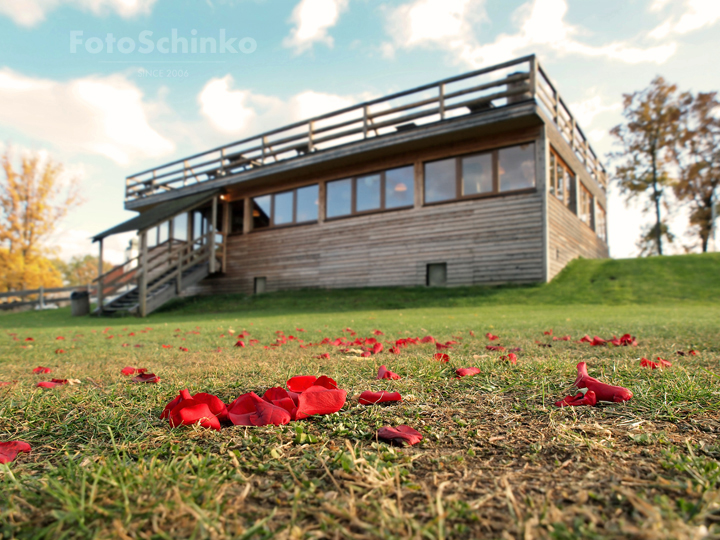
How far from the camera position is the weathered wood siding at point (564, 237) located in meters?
12.8

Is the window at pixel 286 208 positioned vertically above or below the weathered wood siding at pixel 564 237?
above

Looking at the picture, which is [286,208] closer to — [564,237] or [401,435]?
[564,237]

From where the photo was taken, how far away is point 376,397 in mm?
1750

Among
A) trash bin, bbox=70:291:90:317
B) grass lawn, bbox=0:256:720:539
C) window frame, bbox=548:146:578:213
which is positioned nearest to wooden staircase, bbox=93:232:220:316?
trash bin, bbox=70:291:90:317

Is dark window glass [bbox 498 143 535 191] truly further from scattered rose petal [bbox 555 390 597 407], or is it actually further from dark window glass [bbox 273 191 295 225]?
scattered rose petal [bbox 555 390 597 407]

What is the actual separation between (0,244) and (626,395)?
32.0 meters

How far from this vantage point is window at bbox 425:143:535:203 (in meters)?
12.6

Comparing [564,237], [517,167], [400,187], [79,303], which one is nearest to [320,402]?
[517,167]

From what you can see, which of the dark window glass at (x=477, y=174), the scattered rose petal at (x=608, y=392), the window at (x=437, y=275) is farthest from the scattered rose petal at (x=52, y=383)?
the dark window glass at (x=477, y=174)

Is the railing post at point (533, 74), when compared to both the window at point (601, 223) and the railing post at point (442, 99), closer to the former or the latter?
the railing post at point (442, 99)

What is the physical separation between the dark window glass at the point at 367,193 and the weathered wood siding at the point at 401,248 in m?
0.48

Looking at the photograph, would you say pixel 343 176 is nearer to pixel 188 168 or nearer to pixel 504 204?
pixel 504 204

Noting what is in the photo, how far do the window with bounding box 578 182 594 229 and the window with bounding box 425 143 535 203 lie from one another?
5.66 meters

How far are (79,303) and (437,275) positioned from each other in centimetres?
1306
